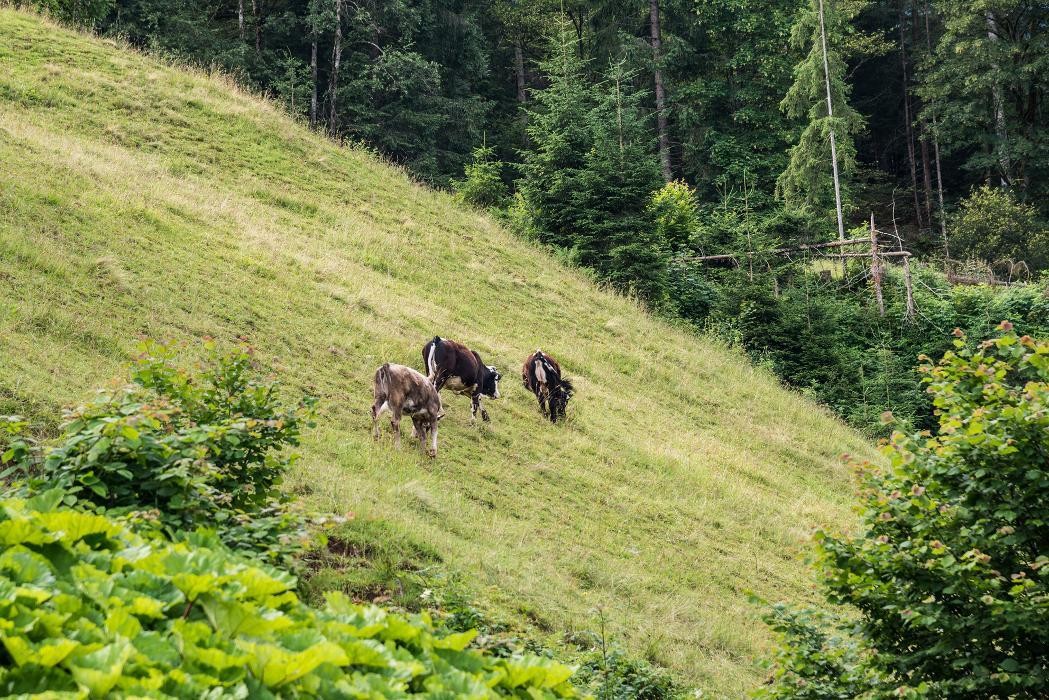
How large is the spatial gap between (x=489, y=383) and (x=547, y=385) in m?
1.65

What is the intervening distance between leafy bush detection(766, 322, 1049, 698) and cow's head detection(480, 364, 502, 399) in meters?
8.69

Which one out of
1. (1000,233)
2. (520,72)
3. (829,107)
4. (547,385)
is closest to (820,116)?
(829,107)

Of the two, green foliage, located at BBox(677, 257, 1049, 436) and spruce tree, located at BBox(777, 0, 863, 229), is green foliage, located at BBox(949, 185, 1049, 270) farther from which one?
green foliage, located at BBox(677, 257, 1049, 436)

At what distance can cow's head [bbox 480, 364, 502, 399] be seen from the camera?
50.6ft

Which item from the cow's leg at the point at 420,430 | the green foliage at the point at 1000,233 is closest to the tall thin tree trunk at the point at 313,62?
the cow's leg at the point at 420,430

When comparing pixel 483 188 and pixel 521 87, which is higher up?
pixel 521 87

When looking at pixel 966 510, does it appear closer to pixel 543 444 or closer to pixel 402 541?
pixel 402 541

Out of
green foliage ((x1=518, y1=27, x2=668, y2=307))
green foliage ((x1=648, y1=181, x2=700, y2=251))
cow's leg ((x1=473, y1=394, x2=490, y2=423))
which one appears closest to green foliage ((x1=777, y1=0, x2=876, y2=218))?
green foliage ((x1=648, y1=181, x2=700, y2=251))

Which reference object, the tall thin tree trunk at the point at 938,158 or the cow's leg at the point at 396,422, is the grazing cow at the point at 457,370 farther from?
the tall thin tree trunk at the point at 938,158

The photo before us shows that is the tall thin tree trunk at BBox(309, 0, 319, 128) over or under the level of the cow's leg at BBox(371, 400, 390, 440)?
over

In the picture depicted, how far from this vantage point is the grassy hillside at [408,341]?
34.7 feet

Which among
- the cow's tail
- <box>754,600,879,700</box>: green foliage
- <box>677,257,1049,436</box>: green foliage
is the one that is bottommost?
<box>754,600,879,700</box>: green foliage

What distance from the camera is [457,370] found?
15062mm

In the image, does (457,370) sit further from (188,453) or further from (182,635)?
Answer: (182,635)
